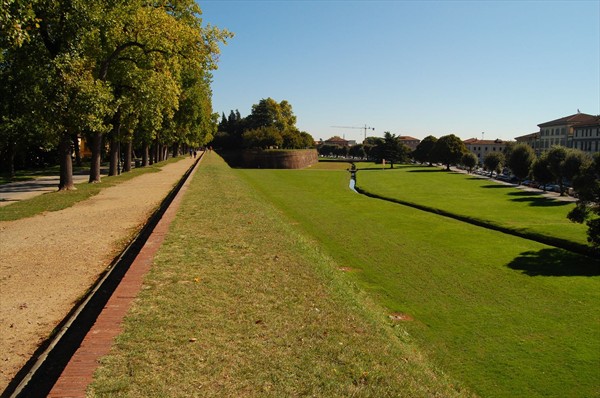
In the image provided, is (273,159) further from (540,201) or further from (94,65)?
(94,65)

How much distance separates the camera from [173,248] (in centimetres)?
999

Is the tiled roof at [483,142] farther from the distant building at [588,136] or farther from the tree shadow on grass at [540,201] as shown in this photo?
the tree shadow on grass at [540,201]

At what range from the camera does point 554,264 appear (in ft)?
56.7

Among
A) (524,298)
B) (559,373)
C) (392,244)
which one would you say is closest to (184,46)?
(392,244)

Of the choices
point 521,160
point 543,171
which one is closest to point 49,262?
point 543,171

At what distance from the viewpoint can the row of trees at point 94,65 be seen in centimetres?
1975

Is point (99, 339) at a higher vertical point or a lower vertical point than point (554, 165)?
lower

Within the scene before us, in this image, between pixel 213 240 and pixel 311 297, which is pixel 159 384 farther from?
pixel 213 240

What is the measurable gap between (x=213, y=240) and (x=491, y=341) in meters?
6.77

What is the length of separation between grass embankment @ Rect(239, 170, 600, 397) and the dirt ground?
6891 millimetres

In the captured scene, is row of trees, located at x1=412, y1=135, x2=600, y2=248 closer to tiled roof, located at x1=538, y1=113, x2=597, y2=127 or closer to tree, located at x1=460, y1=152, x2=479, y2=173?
tree, located at x1=460, y1=152, x2=479, y2=173

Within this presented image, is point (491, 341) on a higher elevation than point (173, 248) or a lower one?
lower

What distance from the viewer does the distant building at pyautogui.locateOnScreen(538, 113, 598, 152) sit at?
10650 cm

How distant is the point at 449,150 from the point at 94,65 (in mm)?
79655
